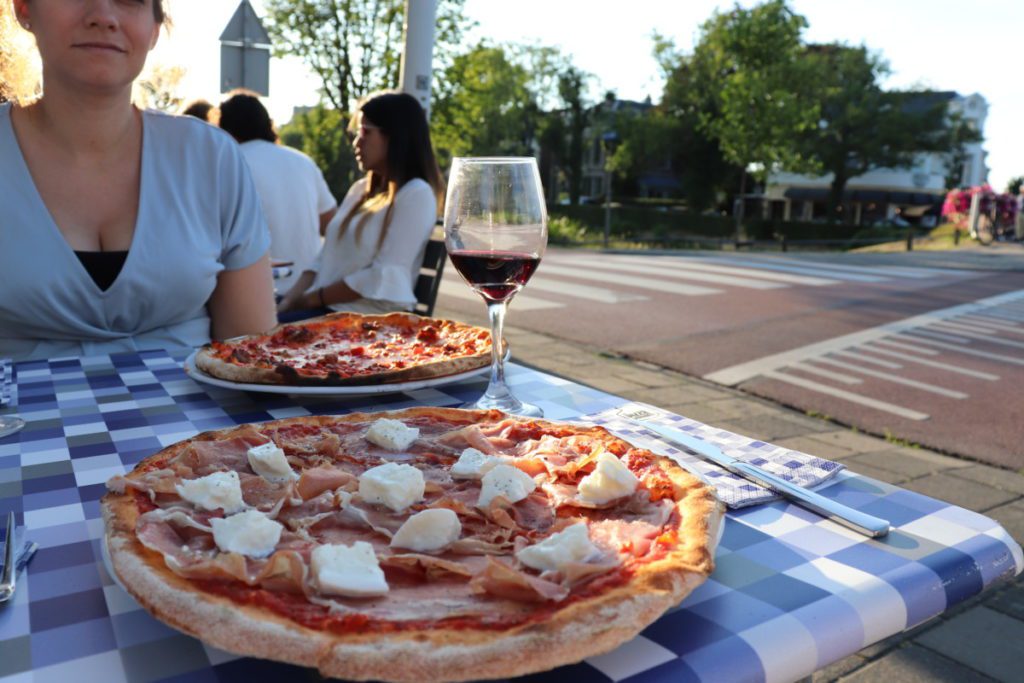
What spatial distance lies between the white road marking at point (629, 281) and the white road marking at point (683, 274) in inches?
31.2

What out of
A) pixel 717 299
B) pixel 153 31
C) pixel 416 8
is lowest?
pixel 717 299

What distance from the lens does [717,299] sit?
12422 mm

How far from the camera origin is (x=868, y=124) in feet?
149

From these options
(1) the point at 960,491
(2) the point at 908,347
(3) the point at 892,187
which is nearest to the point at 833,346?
(2) the point at 908,347

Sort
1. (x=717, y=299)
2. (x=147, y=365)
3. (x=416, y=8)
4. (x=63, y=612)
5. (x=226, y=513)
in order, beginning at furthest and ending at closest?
(x=717, y=299)
(x=416, y=8)
(x=147, y=365)
(x=226, y=513)
(x=63, y=612)

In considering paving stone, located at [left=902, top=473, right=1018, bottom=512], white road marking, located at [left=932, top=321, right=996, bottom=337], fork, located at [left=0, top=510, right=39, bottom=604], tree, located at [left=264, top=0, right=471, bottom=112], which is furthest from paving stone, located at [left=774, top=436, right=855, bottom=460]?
tree, located at [left=264, top=0, right=471, bottom=112]

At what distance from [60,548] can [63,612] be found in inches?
7.6

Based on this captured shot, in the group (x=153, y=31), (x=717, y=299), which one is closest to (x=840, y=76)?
(x=717, y=299)

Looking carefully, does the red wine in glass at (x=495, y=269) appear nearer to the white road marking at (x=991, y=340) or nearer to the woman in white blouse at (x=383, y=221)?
the woman in white blouse at (x=383, y=221)

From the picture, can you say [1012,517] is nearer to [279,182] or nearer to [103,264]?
[103,264]

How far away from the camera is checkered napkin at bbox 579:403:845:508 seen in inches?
52.4

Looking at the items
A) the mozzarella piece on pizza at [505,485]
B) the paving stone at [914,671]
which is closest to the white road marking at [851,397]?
the paving stone at [914,671]

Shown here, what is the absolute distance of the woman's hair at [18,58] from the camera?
2537 millimetres

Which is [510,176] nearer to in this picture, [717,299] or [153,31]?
[153,31]
